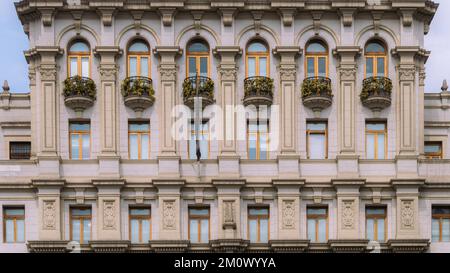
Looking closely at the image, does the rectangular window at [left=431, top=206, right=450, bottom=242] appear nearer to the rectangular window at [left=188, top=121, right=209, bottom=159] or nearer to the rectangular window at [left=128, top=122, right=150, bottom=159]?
the rectangular window at [left=188, top=121, right=209, bottom=159]

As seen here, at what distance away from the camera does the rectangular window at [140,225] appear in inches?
3228

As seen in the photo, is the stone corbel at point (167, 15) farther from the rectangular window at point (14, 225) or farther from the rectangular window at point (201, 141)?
the rectangular window at point (14, 225)

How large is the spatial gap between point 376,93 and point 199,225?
504 inches

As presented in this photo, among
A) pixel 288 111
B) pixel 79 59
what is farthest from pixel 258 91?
pixel 79 59

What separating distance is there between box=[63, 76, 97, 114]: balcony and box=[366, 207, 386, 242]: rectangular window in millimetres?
17340

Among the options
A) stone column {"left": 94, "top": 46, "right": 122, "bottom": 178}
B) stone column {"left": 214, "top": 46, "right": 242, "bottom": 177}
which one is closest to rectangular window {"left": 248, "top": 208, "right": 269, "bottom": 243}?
stone column {"left": 214, "top": 46, "right": 242, "bottom": 177}

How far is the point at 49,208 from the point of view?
8156 cm

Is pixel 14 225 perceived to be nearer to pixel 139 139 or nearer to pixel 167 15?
pixel 139 139

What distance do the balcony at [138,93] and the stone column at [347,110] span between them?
36.0ft

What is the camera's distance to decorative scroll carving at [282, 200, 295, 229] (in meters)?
81.9

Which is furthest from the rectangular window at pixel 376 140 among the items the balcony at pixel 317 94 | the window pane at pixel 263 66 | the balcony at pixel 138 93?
the balcony at pixel 138 93

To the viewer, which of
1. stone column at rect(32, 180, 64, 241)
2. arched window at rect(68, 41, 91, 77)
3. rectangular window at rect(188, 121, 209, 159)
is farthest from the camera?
arched window at rect(68, 41, 91, 77)
